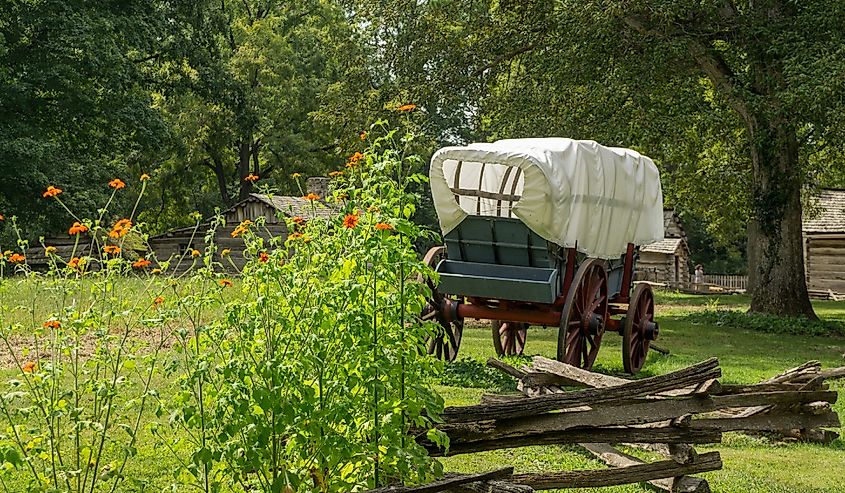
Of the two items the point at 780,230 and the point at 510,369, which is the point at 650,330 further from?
the point at 780,230

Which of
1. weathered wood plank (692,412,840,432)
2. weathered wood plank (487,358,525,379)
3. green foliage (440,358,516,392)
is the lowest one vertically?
green foliage (440,358,516,392)

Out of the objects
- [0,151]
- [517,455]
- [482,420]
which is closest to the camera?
[482,420]

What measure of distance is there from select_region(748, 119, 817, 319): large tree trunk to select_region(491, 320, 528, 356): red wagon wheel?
8.85 meters

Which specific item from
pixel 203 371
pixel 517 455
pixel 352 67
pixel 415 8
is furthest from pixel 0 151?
pixel 203 371

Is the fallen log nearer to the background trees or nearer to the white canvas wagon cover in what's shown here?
the white canvas wagon cover

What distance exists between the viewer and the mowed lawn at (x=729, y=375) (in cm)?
688

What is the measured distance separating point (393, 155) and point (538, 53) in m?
16.3

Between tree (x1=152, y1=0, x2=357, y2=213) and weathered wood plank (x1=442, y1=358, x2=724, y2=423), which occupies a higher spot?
tree (x1=152, y1=0, x2=357, y2=213)

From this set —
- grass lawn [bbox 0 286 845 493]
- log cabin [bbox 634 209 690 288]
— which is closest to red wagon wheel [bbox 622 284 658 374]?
grass lawn [bbox 0 286 845 493]

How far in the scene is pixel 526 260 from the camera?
36.2 feet

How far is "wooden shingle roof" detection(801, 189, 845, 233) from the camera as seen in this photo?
36.2 metres

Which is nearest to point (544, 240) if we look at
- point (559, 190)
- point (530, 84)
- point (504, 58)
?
point (559, 190)

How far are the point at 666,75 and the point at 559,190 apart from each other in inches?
397

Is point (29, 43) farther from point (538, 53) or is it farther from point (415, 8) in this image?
point (538, 53)
